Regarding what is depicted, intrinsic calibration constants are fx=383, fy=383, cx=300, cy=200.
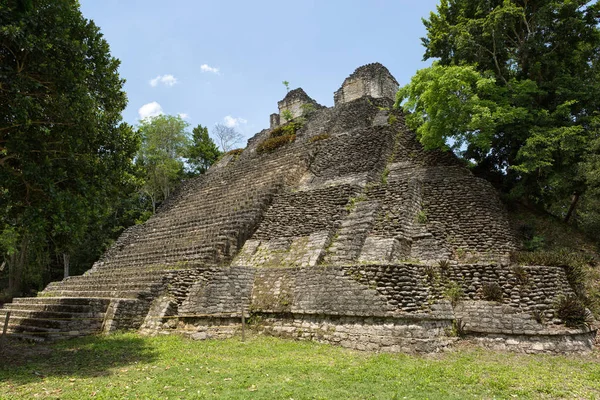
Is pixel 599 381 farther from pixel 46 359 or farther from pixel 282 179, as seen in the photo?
pixel 282 179

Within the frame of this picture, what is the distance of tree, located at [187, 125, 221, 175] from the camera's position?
96.6ft

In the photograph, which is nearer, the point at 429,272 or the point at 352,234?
the point at 429,272

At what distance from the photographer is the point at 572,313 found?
6984 millimetres

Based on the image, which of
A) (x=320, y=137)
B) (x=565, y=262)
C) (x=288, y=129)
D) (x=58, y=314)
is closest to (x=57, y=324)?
(x=58, y=314)

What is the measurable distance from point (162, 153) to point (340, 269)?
20.4m

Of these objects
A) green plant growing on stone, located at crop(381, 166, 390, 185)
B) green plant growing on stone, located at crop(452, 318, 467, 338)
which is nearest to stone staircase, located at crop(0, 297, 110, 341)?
green plant growing on stone, located at crop(452, 318, 467, 338)

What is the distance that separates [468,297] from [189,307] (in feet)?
20.5

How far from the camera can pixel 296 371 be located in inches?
225

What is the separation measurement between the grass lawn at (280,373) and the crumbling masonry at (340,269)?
2.12ft

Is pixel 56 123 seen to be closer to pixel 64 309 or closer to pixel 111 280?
pixel 64 309

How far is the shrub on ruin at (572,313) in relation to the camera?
697 centimetres

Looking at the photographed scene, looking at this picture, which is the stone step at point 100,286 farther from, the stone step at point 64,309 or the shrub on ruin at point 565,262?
the shrub on ruin at point 565,262

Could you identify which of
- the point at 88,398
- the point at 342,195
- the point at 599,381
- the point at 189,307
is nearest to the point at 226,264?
the point at 189,307

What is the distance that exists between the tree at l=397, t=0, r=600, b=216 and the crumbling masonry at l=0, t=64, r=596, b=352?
155cm
